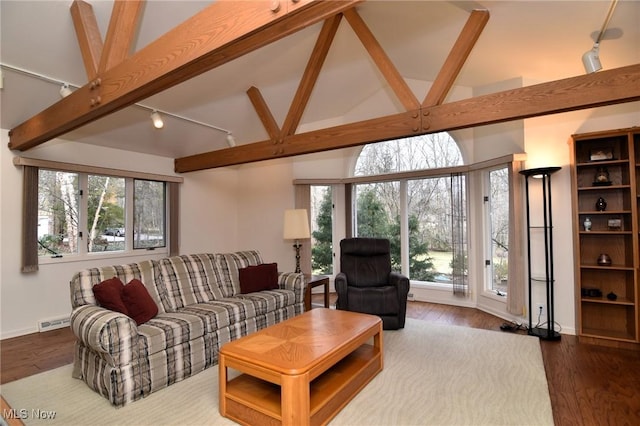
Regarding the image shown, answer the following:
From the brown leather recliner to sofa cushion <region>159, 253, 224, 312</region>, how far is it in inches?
56.0

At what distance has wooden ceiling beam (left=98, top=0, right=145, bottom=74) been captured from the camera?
218cm

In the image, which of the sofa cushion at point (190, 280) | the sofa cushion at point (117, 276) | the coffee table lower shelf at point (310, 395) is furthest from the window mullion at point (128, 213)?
the coffee table lower shelf at point (310, 395)

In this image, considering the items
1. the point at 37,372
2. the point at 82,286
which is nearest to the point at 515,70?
the point at 82,286

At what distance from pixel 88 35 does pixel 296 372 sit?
113 inches

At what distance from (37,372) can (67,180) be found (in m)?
2.42

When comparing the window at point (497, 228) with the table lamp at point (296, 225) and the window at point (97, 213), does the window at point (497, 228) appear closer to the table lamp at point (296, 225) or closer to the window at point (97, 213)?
the table lamp at point (296, 225)

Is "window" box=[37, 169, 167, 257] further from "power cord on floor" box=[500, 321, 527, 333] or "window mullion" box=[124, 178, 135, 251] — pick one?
"power cord on floor" box=[500, 321, 527, 333]

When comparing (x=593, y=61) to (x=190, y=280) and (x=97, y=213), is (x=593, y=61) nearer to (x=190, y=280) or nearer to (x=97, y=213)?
(x=190, y=280)

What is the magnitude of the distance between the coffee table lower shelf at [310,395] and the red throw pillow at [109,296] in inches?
41.3

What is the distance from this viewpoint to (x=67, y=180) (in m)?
4.16

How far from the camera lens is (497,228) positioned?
4.46 meters

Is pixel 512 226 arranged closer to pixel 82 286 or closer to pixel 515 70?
pixel 515 70

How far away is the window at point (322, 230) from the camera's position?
5922 millimetres

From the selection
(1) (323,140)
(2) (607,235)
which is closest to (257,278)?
(1) (323,140)
